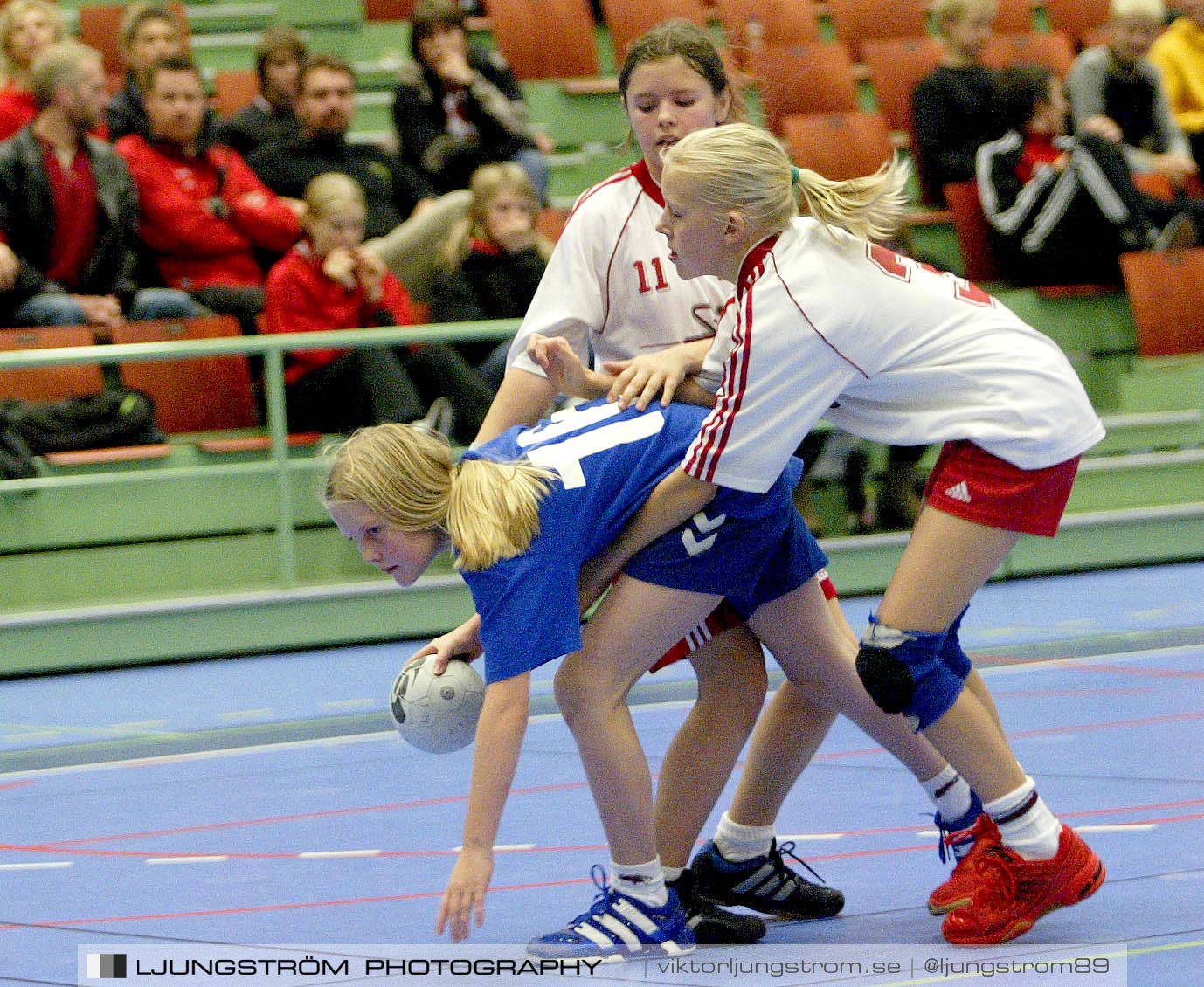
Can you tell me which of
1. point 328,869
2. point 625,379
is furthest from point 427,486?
point 328,869

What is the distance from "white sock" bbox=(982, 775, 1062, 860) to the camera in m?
3.22

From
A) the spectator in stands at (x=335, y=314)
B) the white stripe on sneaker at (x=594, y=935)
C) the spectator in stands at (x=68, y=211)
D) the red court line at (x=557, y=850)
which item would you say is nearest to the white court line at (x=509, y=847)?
the red court line at (x=557, y=850)

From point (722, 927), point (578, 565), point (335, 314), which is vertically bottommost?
point (722, 927)

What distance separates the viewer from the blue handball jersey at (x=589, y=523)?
302 centimetres

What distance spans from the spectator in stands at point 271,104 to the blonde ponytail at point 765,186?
17.1 ft

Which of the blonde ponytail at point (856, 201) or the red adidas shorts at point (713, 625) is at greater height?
the blonde ponytail at point (856, 201)

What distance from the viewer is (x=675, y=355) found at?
3.38m

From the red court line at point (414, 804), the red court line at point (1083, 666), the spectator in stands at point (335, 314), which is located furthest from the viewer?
the spectator in stands at point (335, 314)

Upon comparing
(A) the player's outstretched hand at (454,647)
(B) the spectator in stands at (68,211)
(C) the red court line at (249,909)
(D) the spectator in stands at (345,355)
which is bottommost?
(C) the red court line at (249,909)

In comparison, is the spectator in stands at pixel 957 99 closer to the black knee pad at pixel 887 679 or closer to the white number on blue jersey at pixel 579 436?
the white number on blue jersey at pixel 579 436

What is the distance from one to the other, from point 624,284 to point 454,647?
0.82m

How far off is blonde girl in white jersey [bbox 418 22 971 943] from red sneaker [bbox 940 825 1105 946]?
283 millimetres

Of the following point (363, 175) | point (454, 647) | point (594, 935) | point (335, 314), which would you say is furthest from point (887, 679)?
point (363, 175)

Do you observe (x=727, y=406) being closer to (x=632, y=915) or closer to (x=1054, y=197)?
(x=632, y=915)
